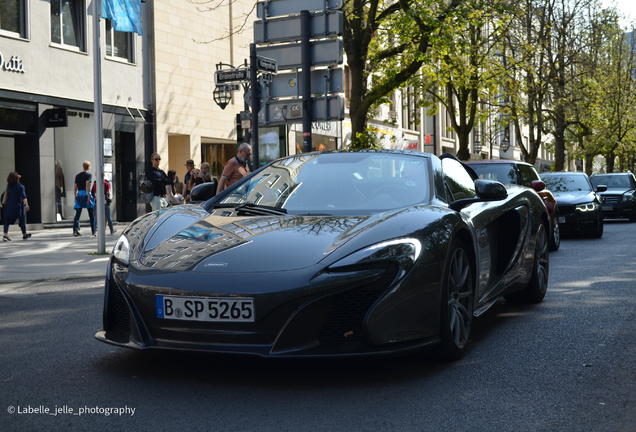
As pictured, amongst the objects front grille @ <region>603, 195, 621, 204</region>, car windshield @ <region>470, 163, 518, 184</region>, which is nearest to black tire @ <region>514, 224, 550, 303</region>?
car windshield @ <region>470, 163, 518, 184</region>

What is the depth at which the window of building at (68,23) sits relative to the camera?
20094 mm

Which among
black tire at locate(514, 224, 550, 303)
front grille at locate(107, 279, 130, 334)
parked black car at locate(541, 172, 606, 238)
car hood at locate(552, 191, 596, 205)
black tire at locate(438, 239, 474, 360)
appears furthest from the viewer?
car hood at locate(552, 191, 596, 205)

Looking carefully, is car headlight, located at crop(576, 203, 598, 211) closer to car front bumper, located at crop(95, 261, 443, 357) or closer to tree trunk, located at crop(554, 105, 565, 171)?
car front bumper, located at crop(95, 261, 443, 357)

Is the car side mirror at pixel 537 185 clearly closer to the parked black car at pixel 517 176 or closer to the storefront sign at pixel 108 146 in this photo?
the parked black car at pixel 517 176

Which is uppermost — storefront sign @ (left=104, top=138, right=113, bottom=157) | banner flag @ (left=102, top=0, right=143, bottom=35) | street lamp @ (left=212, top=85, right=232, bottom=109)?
banner flag @ (left=102, top=0, right=143, bottom=35)

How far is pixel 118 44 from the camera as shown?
73.7 feet

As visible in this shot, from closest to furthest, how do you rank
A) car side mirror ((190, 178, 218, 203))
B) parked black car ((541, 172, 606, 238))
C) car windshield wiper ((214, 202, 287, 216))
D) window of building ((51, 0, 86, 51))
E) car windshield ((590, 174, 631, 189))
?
car windshield wiper ((214, 202, 287, 216)) → car side mirror ((190, 178, 218, 203)) → parked black car ((541, 172, 606, 238)) → window of building ((51, 0, 86, 51)) → car windshield ((590, 174, 631, 189))

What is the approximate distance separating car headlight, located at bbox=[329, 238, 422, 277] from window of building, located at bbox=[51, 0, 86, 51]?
59.2 ft

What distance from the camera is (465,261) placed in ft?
15.9

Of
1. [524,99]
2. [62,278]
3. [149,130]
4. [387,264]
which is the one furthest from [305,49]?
[524,99]

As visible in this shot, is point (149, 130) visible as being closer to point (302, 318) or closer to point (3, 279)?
point (3, 279)

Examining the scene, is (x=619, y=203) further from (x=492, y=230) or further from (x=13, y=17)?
(x=492, y=230)

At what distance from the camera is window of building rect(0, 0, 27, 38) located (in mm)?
18297

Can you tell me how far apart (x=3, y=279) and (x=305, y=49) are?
600cm
